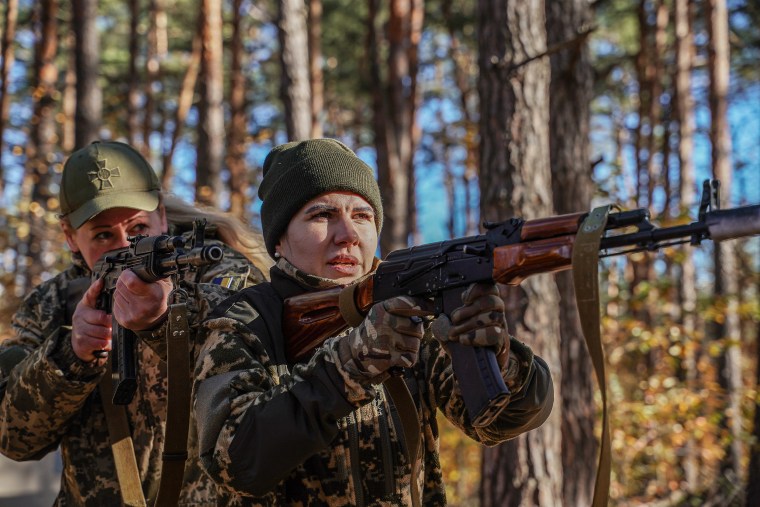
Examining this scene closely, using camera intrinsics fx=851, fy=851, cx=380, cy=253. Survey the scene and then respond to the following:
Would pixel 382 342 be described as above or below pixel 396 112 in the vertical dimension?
below

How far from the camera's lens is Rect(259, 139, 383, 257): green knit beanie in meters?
3.13

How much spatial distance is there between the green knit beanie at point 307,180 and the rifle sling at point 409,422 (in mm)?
736

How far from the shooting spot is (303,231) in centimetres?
308

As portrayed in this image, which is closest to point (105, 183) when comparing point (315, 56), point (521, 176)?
point (521, 176)

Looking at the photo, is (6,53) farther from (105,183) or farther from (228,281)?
(228,281)

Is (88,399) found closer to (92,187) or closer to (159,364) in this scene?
(159,364)

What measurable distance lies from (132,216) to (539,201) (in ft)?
11.0

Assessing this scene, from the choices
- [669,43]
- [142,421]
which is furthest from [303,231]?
[669,43]

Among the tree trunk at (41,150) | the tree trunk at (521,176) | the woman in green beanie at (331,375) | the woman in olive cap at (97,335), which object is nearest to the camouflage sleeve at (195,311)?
the woman in olive cap at (97,335)

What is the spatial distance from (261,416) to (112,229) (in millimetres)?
1831

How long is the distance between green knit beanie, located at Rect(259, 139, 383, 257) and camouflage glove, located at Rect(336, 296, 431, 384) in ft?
2.13

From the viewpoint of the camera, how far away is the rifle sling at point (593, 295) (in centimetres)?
245

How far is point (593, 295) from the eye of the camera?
8.13ft

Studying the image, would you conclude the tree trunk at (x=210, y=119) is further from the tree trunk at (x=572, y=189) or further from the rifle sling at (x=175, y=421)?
the rifle sling at (x=175, y=421)
